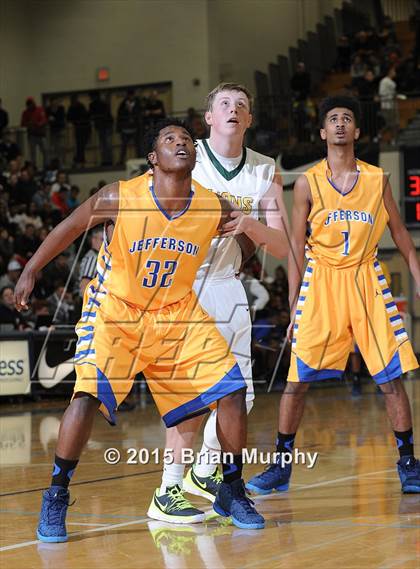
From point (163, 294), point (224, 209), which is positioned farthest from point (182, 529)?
point (224, 209)

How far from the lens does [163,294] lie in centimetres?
511

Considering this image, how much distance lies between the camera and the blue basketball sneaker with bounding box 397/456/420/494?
239 inches

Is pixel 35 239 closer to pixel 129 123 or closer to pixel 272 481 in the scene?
pixel 129 123

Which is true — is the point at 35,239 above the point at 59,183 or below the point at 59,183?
below

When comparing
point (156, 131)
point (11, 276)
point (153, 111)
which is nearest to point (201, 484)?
point (156, 131)

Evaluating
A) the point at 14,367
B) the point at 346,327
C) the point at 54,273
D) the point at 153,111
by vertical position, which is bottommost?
the point at 14,367

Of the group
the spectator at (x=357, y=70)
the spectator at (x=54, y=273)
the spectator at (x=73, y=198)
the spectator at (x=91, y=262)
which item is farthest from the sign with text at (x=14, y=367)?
the spectator at (x=357, y=70)

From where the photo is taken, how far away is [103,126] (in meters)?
21.9

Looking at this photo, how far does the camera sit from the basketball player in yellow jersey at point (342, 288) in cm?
627

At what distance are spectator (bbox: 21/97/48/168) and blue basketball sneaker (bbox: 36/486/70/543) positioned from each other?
17566 millimetres

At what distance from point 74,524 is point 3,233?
12006mm

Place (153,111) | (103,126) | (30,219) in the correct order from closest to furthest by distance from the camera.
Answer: (30,219) < (153,111) < (103,126)

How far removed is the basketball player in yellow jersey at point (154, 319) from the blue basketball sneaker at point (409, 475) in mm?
1277

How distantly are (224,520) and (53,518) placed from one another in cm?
92
